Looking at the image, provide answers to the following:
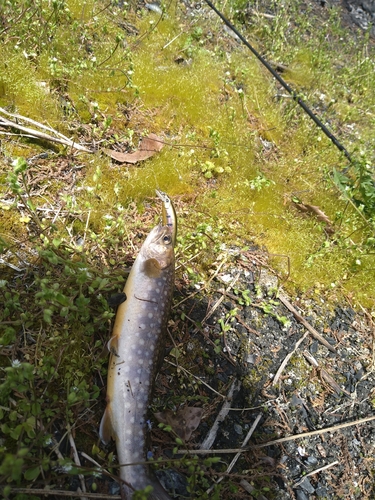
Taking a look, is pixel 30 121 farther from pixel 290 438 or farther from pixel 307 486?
pixel 307 486

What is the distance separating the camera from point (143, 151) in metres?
4.25

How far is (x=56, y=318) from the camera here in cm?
282

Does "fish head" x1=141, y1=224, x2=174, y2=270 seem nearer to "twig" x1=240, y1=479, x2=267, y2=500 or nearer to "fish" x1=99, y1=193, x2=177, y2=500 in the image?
"fish" x1=99, y1=193, x2=177, y2=500

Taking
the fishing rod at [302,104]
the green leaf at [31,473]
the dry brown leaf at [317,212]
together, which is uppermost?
the fishing rod at [302,104]

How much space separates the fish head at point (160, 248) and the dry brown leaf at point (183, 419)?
40.9 inches

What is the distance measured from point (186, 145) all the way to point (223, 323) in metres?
2.11

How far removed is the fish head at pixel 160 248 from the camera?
2980 mm

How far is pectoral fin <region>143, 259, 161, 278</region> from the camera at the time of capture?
293 cm

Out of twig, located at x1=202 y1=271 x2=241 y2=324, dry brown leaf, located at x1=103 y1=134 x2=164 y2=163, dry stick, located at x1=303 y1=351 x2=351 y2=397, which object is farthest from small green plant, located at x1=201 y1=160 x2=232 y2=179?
dry stick, located at x1=303 y1=351 x2=351 y2=397

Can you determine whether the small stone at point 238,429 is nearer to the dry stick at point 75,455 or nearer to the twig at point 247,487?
the twig at point 247,487

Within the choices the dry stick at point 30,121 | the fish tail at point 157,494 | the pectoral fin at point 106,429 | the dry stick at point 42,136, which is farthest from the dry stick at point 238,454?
the dry stick at point 30,121

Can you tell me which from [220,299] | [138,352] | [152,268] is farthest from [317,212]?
[138,352]

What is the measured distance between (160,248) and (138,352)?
0.80 m

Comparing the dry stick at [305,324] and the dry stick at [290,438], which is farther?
the dry stick at [305,324]
